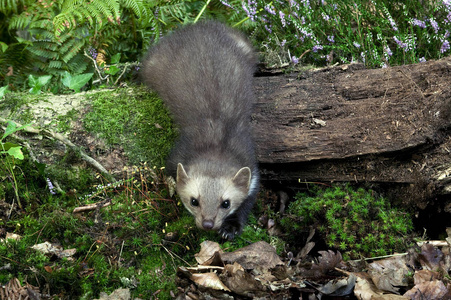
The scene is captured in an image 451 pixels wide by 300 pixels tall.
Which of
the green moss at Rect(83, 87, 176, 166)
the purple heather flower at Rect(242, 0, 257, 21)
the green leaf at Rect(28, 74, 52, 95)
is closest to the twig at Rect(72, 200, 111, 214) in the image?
the green moss at Rect(83, 87, 176, 166)

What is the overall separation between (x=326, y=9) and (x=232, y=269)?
15.9 ft

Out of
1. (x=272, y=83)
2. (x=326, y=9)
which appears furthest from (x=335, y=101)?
(x=326, y=9)

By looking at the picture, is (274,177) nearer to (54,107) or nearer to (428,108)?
(428,108)

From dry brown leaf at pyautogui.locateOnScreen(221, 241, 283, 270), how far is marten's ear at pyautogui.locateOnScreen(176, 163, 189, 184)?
0.96 meters

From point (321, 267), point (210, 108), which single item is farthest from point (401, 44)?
point (321, 267)

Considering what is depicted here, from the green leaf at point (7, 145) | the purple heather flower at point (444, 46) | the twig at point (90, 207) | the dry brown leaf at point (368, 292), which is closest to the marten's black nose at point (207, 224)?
the twig at point (90, 207)

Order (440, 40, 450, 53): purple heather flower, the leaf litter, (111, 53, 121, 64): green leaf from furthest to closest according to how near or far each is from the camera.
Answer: (111, 53, 121, 64): green leaf
(440, 40, 450, 53): purple heather flower
the leaf litter

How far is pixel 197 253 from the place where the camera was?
4281 mm

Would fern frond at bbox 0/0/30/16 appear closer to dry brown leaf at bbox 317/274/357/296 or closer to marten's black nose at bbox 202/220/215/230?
marten's black nose at bbox 202/220/215/230

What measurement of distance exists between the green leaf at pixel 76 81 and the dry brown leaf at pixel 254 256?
3.44 metres

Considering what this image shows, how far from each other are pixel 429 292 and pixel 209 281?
177 cm

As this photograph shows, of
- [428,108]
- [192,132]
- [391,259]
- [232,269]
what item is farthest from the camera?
[192,132]

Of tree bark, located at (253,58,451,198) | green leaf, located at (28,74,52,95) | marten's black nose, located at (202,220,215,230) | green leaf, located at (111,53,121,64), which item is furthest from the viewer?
green leaf, located at (111,53,121,64)

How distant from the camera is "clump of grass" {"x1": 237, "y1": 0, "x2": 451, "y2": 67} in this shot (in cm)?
625
